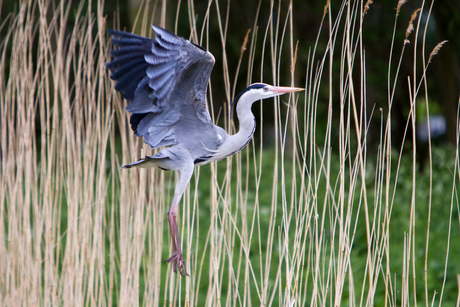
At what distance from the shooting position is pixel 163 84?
3.73ft

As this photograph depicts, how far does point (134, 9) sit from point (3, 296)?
2.03 meters

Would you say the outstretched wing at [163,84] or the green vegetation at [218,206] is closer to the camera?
the outstretched wing at [163,84]

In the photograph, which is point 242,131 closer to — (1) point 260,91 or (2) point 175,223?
(1) point 260,91

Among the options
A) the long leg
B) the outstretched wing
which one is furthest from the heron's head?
the long leg

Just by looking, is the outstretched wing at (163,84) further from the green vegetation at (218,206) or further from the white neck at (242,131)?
the green vegetation at (218,206)

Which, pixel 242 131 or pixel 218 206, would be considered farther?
pixel 218 206

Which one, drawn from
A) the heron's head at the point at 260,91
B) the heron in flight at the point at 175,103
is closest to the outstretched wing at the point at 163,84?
the heron in flight at the point at 175,103

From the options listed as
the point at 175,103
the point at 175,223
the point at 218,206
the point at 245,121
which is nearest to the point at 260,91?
the point at 245,121

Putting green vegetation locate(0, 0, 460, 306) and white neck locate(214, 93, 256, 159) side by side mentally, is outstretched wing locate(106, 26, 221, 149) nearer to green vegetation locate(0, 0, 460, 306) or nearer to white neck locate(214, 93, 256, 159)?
white neck locate(214, 93, 256, 159)

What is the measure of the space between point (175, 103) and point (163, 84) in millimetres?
85

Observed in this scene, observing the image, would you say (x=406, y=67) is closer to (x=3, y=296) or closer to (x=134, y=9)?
(x=134, y=9)

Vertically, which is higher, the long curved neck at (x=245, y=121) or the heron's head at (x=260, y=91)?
the heron's head at (x=260, y=91)

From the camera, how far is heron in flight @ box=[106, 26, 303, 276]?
1110 mm

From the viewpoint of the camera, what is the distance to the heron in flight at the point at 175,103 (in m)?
1.11
